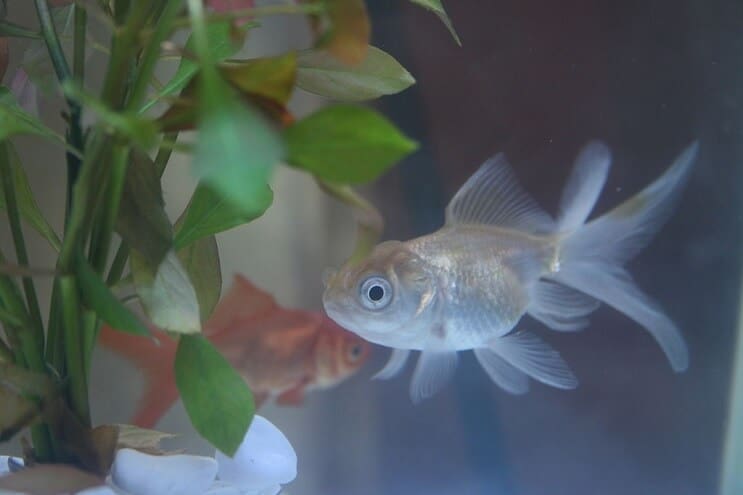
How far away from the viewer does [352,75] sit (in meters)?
0.81

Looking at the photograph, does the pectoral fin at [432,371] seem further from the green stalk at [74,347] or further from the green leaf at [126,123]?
the green leaf at [126,123]

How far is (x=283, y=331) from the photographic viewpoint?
1.58m

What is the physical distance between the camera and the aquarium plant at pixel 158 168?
383 mm

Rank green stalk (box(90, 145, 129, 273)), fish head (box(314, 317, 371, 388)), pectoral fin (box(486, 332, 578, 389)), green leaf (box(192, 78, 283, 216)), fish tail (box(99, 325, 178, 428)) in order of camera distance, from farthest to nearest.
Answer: fish head (box(314, 317, 371, 388)), fish tail (box(99, 325, 178, 428)), pectoral fin (box(486, 332, 578, 389)), green stalk (box(90, 145, 129, 273)), green leaf (box(192, 78, 283, 216))

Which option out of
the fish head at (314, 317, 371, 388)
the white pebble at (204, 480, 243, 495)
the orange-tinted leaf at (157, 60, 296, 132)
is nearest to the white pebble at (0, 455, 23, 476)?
the white pebble at (204, 480, 243, 495)

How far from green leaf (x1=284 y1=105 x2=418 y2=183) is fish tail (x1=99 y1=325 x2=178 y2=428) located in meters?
1.17

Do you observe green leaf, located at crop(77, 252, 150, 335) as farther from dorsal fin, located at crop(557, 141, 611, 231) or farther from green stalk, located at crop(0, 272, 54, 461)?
dorsal fin, located at crop(557, 141, 611, 231)

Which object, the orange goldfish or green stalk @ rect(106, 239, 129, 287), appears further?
the orange goldfish

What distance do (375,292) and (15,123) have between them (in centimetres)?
44

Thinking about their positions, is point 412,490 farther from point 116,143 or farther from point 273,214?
point 116,143

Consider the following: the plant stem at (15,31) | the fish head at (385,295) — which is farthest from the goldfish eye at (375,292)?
the plant stem at (15,31)

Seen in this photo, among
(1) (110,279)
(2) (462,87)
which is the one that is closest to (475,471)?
(2) (462,87)

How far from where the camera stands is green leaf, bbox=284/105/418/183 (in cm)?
37

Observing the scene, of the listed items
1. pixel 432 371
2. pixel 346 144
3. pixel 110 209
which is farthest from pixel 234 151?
pixel 432 371
